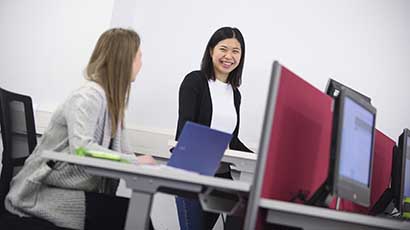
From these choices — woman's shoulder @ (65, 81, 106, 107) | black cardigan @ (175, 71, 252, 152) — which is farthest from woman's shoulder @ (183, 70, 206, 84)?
woman's shoulder @ (65, 81, 106, 107)

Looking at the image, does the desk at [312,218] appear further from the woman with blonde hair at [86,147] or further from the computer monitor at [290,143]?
the woman with blonde hair at [86,147]

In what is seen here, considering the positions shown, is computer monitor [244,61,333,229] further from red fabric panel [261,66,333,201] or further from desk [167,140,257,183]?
desk [167,140,257,183]

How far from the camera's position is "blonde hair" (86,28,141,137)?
1.86 m

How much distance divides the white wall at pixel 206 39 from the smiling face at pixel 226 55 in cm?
56

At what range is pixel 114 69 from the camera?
6.17 ft

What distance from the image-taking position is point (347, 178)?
155 centimetres

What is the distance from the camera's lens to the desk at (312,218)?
4.53 ft

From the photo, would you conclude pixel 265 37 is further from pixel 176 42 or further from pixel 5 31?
pixel 5 31

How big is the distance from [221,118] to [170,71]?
2.54 ft

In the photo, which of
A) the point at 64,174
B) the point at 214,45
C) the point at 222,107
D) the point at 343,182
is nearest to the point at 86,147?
the point at 64,174

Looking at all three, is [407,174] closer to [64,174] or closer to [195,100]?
[195,100]

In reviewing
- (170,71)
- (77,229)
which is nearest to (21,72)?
(170,71)

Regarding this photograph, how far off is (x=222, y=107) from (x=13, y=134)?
1265 mm

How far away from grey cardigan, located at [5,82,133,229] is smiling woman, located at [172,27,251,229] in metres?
0.96
